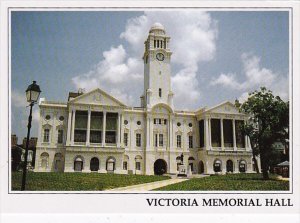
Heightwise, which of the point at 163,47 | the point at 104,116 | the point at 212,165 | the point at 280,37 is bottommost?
the point at 212,165

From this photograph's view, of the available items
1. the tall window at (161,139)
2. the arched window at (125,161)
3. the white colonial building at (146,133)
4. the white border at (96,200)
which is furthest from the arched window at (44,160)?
the white border at (96,200)

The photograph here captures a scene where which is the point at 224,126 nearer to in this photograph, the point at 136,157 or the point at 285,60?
the point at 136,157

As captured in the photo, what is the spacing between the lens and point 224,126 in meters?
33.1

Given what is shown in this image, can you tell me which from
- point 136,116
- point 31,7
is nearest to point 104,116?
point 136,116

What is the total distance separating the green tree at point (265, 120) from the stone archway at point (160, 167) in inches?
508

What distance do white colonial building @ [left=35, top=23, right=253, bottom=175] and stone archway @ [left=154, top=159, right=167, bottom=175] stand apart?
0.09m

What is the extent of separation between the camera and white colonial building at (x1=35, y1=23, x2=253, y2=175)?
98.1 ft

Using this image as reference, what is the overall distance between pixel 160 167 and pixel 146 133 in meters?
3.53

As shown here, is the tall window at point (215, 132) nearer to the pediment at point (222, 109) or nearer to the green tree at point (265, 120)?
the pediment at point (222, 109)

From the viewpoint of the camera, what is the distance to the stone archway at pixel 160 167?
32156 millimetres

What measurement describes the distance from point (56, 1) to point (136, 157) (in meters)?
21.8

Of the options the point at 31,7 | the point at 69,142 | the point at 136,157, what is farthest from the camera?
the point at 136,157

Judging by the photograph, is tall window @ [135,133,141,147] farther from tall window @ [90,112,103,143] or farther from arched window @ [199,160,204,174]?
arched window @ [199,160,204,174]

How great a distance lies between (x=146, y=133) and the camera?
3192cm
